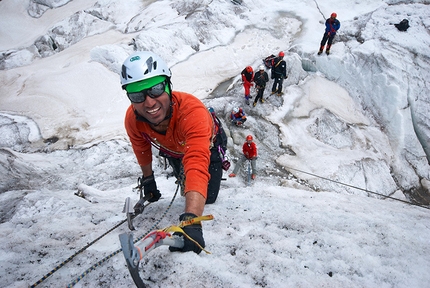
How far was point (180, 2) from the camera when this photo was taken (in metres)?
14.0

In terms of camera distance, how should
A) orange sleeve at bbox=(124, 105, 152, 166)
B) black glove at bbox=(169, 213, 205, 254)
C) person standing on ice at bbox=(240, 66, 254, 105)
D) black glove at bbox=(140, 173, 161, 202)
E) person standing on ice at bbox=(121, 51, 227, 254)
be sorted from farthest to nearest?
person standing on ice at bbox=(240, 66, 254, 105), black glove at bbox=(140, 173, 161, 202), orange sleeve at bbox=(124, 105, 152, 166), person standing on ice at bbox=(121, 51, 227, 254), black glove at bbox=(169, 213, 205, 254)

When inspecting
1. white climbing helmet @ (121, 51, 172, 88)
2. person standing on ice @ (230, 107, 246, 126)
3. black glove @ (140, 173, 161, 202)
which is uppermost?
white climbing helmet @ (121, 51, 172, 88)

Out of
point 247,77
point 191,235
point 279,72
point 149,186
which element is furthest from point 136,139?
point 279,72

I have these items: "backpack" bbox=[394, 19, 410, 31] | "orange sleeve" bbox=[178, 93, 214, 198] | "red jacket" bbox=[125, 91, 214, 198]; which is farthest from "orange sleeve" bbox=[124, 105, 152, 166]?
"backpack" bbox=[394, 19, 410, 31]

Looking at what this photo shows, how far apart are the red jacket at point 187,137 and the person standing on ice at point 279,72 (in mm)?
7930

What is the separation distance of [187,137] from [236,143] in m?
6.36

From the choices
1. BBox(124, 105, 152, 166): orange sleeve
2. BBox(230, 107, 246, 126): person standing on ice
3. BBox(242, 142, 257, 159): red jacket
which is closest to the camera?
BBox(124, 105, 152, 166): orange sleeve

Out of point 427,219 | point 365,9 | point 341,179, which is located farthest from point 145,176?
point 365,9

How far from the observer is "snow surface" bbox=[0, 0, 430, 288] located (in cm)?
242

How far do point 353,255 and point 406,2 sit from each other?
54.0 feet

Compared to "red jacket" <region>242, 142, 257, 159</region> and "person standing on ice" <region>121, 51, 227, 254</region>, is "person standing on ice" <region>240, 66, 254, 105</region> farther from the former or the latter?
"person standing on ice" <region>121, 51, 227, 254</region>

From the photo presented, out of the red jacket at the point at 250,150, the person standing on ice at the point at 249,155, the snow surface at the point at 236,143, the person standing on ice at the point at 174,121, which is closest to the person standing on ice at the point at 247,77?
the snow surface at the point at 236,143

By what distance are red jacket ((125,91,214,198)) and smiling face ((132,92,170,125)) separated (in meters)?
0.16

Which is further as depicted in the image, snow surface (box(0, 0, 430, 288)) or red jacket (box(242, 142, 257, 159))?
red jacket (box(242, 142, 257, 159))
